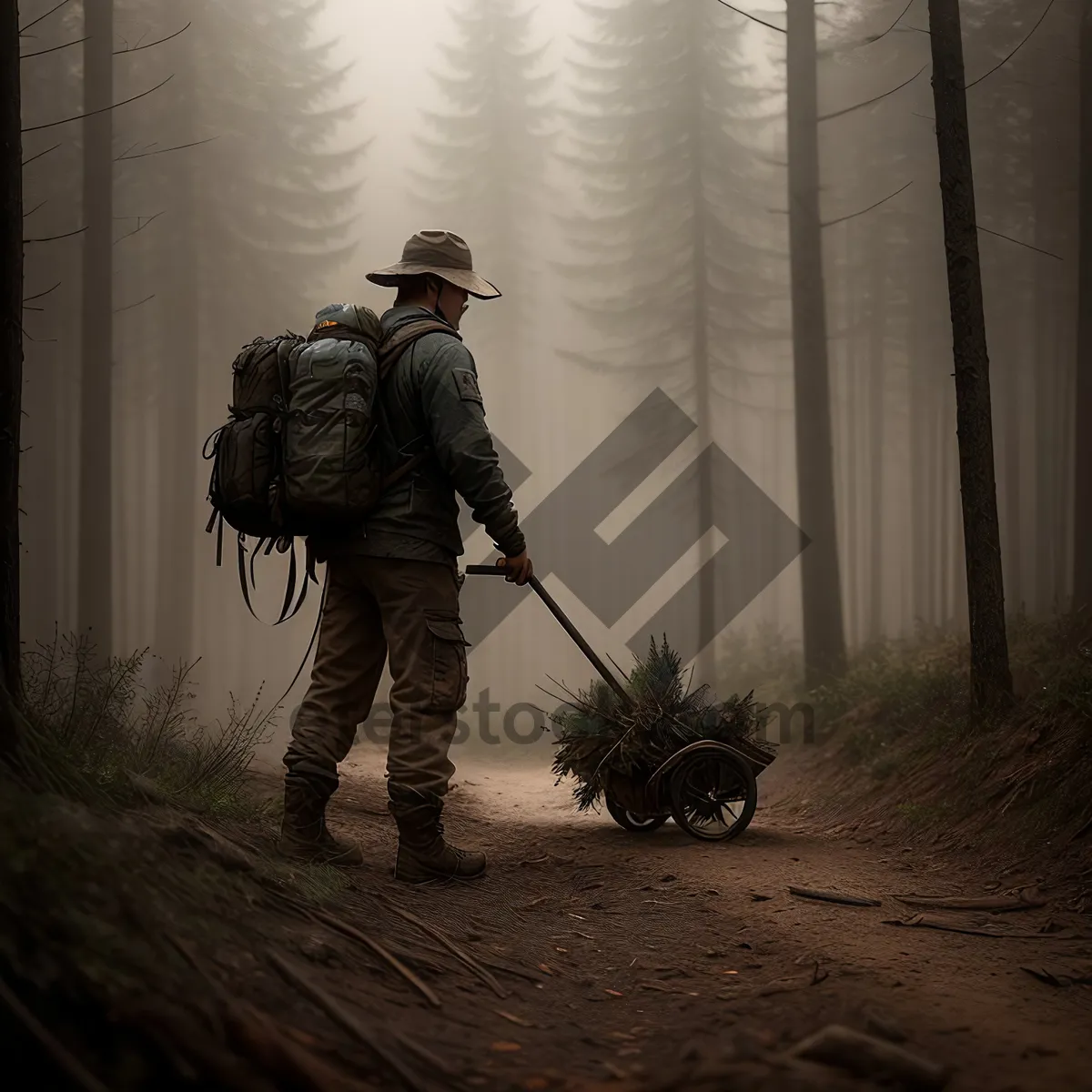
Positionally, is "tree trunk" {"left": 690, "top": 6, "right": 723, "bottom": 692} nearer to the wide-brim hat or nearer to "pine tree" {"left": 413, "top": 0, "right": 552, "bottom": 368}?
"pine tree" {"left": 413, "top": 0, "right": 552, "bottom": 368}

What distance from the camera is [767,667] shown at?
13164 mm

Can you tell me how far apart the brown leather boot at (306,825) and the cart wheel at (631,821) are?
1721 millimetres

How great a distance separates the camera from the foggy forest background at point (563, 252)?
10.6 meters

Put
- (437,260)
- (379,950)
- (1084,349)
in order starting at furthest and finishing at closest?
1. (1084,349)
2. (437,260)
3. (379,950)

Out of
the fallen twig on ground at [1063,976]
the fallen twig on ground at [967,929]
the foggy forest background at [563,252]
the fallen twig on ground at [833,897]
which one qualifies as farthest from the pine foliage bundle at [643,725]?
the foggy forest background at [563,252]

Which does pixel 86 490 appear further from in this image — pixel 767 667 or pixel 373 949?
pixel 373 949

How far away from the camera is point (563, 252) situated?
1410 cm

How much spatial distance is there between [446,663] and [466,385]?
4.16ft

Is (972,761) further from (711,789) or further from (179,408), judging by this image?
(179,408)

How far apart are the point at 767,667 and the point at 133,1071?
11789mm

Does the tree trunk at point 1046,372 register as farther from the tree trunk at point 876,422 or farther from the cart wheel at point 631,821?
the cart wheel at point 631,821

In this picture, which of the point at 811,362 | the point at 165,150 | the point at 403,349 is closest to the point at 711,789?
the point at 403,349

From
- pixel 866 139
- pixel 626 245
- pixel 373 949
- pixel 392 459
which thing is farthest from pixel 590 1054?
pixel 626 245

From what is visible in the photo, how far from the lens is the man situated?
14.4ft
